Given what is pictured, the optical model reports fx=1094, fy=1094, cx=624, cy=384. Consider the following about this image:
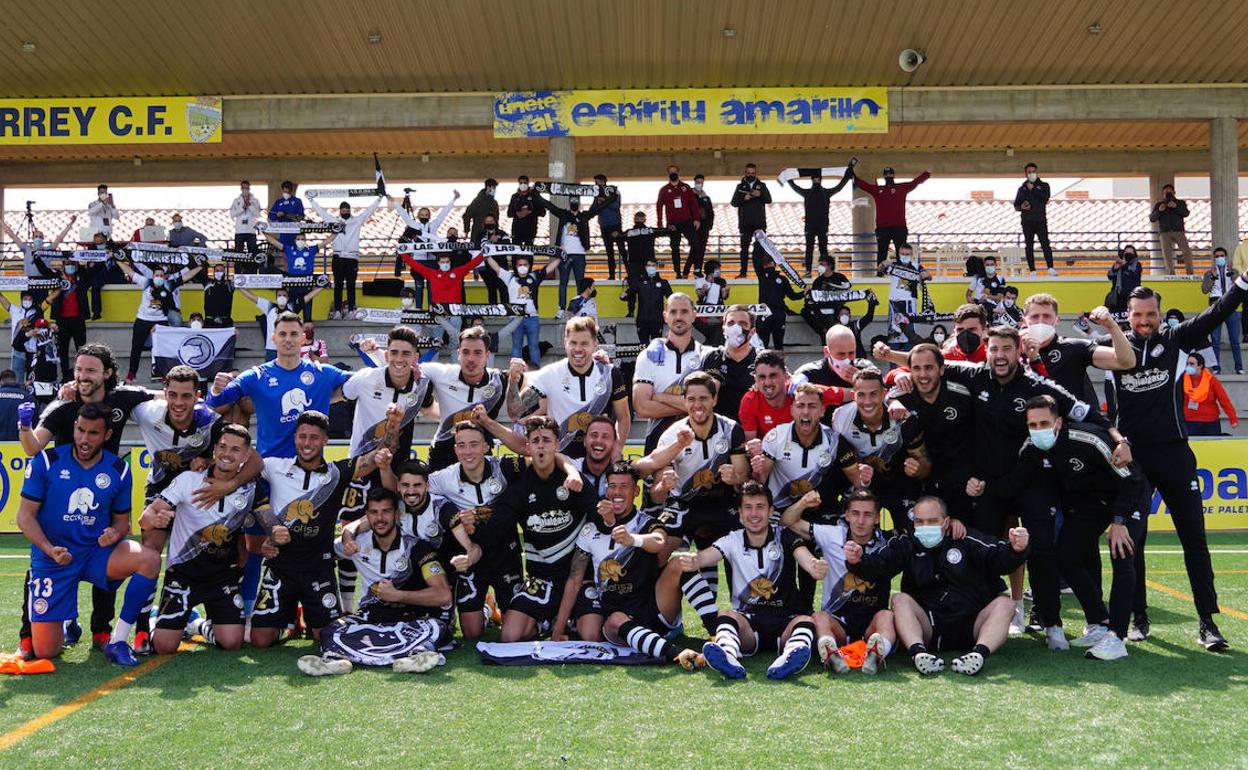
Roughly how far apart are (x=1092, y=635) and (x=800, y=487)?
207cm

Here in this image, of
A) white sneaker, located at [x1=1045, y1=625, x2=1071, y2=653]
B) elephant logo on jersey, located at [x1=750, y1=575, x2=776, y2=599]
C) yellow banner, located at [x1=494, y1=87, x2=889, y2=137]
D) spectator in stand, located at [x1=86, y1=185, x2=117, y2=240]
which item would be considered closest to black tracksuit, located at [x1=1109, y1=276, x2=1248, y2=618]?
white sneaker, located at [x1=1045, y1=625, x2=1071, y2=653]

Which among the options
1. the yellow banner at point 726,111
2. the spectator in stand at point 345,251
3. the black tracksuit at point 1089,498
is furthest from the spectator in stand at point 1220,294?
the spectator in stand at point 345,251

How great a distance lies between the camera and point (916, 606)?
6.79 metres

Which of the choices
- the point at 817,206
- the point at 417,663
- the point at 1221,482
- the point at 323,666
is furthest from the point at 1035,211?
the point at 323,666

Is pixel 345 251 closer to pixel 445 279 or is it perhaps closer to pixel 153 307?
pixel 445 279

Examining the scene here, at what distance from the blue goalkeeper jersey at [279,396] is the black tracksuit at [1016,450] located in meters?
→ 4.48

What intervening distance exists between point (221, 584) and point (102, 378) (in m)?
1.58

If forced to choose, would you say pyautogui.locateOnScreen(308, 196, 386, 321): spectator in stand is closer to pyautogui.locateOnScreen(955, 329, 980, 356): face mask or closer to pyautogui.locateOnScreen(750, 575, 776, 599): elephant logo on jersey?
pyautogui.locateOnScreen(955, 329, 980, 356): face mask

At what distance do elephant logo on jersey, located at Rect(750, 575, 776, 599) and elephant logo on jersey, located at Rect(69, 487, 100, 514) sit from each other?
4.28 meters

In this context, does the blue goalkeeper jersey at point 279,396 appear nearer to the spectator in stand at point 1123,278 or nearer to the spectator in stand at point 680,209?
the spectator in stand at point 680,209

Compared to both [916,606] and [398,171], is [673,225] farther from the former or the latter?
[916,606]

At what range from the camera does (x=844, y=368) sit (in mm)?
8211

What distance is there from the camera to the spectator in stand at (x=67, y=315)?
58.0 feet

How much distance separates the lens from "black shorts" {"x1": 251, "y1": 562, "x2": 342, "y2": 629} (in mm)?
7504
